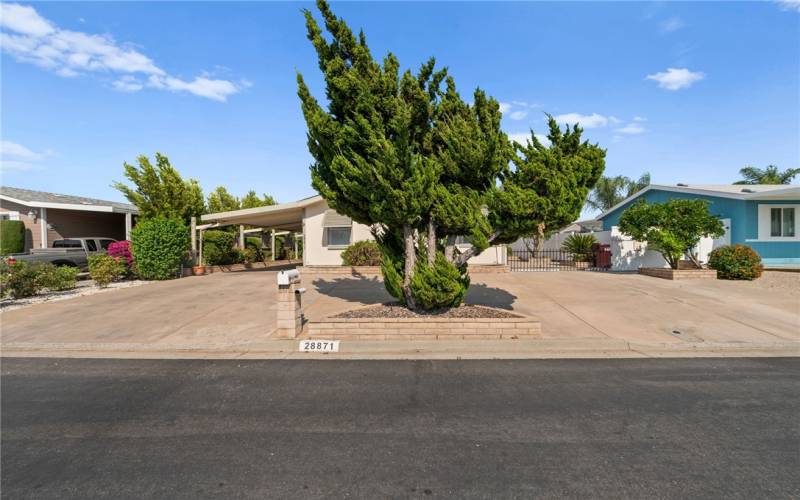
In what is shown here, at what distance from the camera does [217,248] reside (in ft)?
64.0

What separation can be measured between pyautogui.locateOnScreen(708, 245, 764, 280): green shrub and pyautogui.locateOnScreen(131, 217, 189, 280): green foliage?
20.5m

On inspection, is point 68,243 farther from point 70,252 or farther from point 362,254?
point 362,254

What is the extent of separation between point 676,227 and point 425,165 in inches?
486

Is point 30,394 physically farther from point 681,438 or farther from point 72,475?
point 681,438

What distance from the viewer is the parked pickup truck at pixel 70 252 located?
1494 centimetres

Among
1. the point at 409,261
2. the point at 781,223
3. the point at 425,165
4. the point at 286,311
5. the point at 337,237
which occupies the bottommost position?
the point at 286,311

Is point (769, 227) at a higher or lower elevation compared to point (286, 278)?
higher

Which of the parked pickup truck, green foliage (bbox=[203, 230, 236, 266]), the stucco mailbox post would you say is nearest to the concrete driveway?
the stucco mailbox post

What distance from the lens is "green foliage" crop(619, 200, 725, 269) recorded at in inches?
545

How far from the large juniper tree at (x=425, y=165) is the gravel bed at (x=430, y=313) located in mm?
231

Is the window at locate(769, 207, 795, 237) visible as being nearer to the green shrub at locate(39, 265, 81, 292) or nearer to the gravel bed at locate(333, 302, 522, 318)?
the gravel bed at locate(333, 302, 522, 318)

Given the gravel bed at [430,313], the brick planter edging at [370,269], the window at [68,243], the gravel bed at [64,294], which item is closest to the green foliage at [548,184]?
the gravel bed at [430,313]

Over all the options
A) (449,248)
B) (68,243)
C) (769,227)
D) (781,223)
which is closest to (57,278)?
(68,243)

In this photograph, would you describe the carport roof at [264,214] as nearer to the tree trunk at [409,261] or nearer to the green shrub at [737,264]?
the tree trunk at [409,261]
